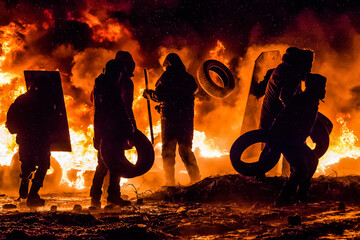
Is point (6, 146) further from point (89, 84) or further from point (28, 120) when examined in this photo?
point (28, 120)

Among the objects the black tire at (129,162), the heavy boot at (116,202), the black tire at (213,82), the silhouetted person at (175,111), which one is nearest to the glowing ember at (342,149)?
the black tire at (213,82)

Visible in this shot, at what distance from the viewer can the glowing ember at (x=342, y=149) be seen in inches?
377

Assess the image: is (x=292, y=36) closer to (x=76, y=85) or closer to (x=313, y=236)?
(x=76, y=85)

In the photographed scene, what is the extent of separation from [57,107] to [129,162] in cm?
223

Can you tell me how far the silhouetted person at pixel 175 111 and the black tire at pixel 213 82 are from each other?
4.55 feet

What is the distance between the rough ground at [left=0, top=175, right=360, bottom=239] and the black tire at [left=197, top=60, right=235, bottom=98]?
3099 mm

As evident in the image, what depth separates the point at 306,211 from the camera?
4.47 meters

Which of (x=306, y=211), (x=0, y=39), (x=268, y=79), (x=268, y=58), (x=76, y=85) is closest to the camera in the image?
(x=306, y=211)

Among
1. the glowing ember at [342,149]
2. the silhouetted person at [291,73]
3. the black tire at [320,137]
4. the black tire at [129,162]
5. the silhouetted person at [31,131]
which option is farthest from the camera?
the glowing ember at [342,149]

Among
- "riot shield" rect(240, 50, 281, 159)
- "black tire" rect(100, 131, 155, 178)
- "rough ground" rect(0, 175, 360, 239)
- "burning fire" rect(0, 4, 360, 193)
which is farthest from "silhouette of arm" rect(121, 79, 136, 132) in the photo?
"burning fire" rect(0, 4, 360, 193)

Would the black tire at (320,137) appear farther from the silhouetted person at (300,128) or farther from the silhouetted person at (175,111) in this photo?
the silhouetted person at (175,111)

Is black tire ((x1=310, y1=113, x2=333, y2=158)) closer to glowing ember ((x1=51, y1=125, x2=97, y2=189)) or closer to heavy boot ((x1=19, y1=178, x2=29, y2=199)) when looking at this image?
heavy boot ((x1=19, y1=178, x2=29, y2=199))

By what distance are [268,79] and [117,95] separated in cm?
326

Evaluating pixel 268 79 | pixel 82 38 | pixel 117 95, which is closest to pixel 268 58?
pixel 268 79
